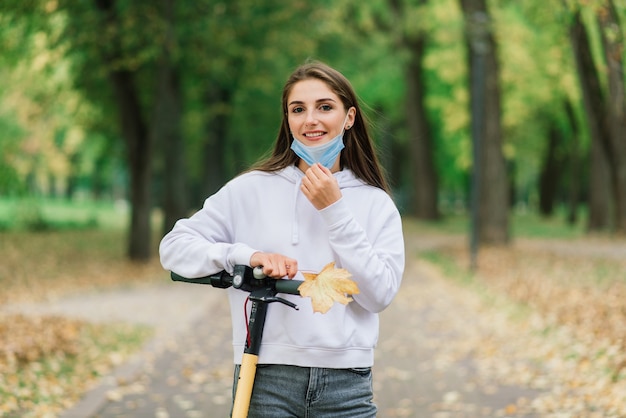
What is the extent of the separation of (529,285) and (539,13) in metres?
7.48

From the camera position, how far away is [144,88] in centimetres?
2181

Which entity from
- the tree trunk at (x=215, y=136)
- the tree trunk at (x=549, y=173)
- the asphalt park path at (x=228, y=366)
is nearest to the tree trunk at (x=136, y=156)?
the asphalt park path at (x=228, y=366)

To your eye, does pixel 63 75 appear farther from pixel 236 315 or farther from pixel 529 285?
pixel 236 315

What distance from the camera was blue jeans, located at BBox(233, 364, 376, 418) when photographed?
2.84m

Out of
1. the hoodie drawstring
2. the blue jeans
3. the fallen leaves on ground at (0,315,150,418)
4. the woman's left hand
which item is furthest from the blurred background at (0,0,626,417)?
the blue jeans

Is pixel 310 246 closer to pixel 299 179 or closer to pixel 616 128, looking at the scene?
pixel 299 179

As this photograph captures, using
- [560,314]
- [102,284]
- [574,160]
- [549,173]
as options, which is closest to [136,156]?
[102,284]

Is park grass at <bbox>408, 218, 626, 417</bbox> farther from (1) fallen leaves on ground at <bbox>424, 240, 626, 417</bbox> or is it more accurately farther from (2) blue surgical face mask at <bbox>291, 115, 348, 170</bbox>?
(2) blue surgical face mask at <bbox>291, 115, 348, 170</bbox>

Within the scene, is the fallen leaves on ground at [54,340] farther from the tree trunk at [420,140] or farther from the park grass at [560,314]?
the tree trunk at [420,140]

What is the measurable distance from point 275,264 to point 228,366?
6.50 m

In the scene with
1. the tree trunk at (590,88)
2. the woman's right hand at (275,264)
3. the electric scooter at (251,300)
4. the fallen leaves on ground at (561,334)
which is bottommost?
the fallen leaves on ground at (561,334)

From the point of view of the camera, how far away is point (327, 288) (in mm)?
2574

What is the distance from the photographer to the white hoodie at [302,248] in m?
2.71

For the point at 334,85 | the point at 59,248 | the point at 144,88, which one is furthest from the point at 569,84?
the point at 334,85
